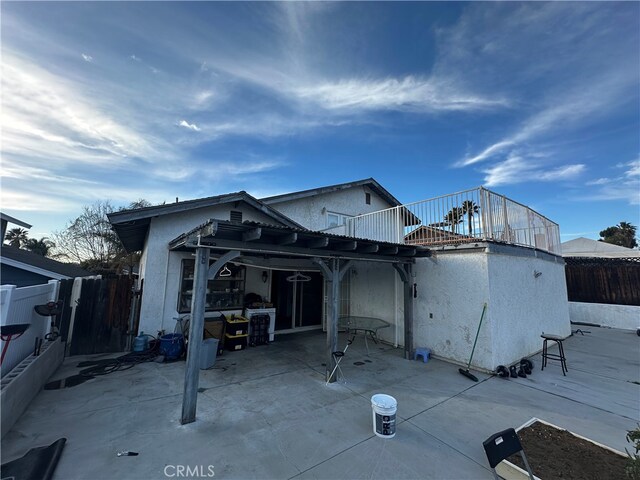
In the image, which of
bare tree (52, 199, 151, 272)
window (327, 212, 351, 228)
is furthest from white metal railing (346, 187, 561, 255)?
bare tree (52, 199, 151, 272)

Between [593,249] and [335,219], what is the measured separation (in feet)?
68.1

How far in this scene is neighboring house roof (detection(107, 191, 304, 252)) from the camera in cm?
620

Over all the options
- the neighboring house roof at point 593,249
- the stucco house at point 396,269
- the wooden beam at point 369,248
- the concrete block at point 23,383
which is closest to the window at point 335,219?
the stucco house at point 396,269

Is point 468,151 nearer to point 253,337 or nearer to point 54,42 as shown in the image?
point 253,337

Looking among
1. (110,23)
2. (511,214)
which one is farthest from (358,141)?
(110,23)

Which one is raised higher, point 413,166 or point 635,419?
point 413,166

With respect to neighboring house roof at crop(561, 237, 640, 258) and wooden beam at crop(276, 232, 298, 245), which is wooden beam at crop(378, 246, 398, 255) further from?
neighboring house roof at crop(561, 237, 640, 258)

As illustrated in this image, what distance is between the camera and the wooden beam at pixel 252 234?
392cm

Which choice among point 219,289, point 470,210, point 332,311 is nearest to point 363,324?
point 332,311

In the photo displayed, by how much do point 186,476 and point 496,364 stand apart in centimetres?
640

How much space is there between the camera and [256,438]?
3.26 meters

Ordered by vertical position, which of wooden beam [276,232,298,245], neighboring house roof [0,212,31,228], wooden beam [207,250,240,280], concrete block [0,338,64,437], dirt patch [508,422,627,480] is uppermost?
neighboring house roof [0,212,31,228]

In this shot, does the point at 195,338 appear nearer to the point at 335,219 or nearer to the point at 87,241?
the point at 335,219

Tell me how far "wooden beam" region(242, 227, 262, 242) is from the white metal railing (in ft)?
17.4
